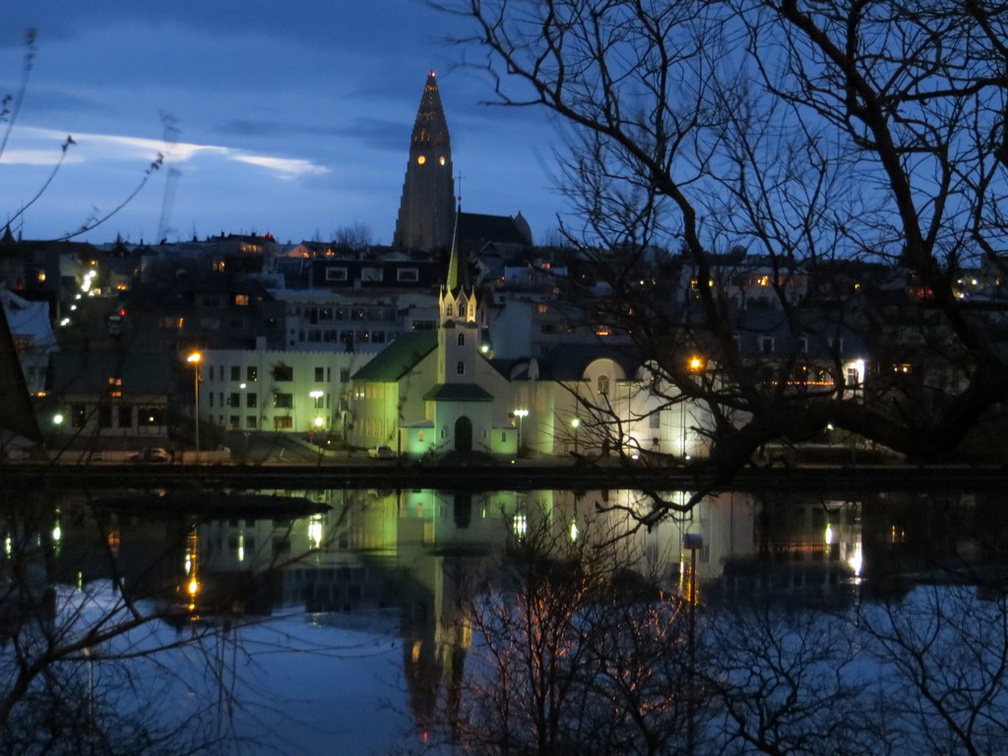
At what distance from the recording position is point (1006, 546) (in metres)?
19.2

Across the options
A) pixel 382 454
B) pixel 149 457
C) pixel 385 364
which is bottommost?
pixel 149 457

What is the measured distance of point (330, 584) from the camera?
83.0ft

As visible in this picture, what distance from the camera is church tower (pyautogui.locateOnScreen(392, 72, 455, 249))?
490ft

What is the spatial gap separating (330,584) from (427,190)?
425 feet

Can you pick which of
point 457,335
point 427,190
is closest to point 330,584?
point 457,335

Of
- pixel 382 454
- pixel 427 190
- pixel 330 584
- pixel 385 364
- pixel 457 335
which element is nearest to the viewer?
pixel 330 584

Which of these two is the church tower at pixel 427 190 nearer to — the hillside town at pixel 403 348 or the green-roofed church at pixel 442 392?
the hillside town at pixel 403 348

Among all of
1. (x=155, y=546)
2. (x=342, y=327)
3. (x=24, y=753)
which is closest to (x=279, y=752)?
(x=24, y=753)

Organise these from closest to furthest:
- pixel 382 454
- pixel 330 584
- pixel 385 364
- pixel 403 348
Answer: pixel 330 584 < pixel 382 454 < pixel 385 364 < pixel 403 348

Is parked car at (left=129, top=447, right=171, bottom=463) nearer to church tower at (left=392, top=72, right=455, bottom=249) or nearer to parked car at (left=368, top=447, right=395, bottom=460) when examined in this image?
parked car at (left=368, top=447, right=395, bottom=460)

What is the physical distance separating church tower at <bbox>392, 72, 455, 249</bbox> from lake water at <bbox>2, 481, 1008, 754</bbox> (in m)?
108

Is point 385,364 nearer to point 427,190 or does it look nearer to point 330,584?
point 330,584

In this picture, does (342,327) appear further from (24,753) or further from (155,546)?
(24,753)

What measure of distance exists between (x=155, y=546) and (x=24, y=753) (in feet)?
54.3
